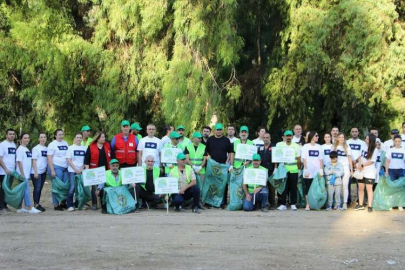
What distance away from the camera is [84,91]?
22.6 m

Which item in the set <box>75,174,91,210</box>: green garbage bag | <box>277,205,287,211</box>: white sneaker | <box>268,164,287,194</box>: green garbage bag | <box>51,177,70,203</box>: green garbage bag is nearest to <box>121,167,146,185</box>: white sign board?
<box>75,174,91,210</box>: green garbage bag

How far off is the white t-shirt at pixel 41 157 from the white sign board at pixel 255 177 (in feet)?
14.2

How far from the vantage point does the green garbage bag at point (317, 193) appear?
1472 cm

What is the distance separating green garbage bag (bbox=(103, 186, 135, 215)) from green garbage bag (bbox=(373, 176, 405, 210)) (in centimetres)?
545

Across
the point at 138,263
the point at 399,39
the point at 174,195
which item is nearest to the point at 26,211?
the point at 174,195

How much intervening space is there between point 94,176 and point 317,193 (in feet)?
15.9

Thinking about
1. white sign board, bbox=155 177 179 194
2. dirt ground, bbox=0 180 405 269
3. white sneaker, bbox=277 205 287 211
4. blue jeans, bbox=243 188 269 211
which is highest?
white sign board, bbox=155 177 179 194

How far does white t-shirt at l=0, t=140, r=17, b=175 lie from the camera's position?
13.9m

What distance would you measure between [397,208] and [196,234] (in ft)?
20.1

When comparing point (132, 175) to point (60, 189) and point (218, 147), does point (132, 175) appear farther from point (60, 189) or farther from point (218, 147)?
point (218, 147)

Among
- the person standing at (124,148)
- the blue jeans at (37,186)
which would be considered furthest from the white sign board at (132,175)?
the blue jeans at (37,186)

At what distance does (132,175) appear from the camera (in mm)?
14078

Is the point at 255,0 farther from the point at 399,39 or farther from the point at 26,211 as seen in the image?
the point at 26,211

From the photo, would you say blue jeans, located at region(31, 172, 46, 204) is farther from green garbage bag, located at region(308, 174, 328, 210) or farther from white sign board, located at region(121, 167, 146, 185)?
green garbage bag, located at region(308, 174, 328, 210)
